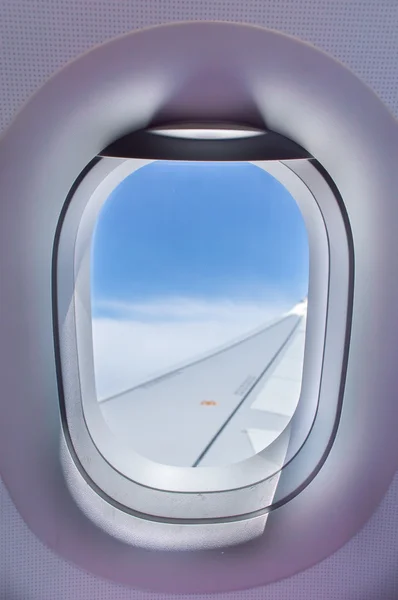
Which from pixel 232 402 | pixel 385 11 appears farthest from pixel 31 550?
pixel 232 402

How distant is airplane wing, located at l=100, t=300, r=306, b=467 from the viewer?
454 centimetres

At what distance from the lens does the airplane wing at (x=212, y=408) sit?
454 centimetres

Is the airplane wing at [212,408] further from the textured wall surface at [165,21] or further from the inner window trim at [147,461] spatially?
the textured wall surface at [165,21]

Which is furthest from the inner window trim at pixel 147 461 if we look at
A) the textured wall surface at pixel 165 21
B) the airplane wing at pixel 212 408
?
the airplane wing at pixel 212 408

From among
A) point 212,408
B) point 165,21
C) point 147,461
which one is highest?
point 165,21

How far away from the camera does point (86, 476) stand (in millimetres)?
1490

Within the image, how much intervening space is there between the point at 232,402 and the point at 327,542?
4.78 metres

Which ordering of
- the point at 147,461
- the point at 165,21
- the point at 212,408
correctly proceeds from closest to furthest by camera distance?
the point at 165,21 < the point at 147,461 < the point at 212,408

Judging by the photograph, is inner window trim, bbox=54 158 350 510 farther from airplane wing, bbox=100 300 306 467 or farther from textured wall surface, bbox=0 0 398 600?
airplane wing, bbox=100 300 306 467

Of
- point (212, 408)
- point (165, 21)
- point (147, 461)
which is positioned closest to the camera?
point (165, 21)

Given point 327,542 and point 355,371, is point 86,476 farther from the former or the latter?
point 355,371

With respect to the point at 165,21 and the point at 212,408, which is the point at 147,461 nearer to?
the point at 165,21

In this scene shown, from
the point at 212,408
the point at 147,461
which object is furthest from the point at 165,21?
the point at 212,408

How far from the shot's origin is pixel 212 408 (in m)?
5.86
